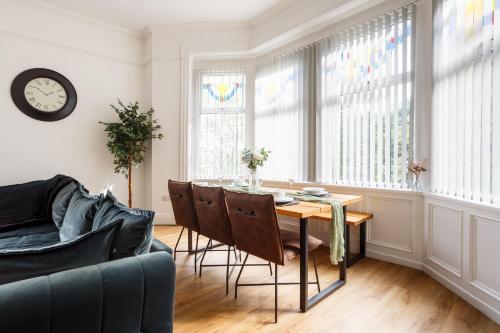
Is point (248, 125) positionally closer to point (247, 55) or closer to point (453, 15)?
point (247, 55)

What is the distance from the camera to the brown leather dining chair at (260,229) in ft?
6.01

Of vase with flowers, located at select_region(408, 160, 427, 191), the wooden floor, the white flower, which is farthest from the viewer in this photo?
the white flower

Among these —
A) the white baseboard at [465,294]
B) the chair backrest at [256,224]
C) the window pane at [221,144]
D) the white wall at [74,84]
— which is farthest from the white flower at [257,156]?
the white wall at [74,84]

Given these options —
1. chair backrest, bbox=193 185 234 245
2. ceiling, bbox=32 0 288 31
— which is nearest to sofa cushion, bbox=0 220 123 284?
chair backrest, bbox=193 185 234 245

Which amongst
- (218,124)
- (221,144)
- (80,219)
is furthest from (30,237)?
(218,124)

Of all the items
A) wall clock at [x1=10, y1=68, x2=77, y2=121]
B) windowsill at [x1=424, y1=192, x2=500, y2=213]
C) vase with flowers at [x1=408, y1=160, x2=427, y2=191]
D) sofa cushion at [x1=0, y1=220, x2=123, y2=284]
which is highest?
wall clock at [x1=10, y1=68, x2=77, y2=121]

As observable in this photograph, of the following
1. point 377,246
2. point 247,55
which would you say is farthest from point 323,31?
point 377,246

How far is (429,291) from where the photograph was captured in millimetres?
2268

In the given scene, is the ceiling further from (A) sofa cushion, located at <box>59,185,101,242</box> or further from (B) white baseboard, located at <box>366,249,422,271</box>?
(B) white baseboard, located at <box>366,249,422,271</box>

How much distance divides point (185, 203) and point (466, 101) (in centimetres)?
264

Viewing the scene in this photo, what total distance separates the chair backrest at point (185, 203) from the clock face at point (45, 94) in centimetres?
242

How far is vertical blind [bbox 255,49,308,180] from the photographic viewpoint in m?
3.81

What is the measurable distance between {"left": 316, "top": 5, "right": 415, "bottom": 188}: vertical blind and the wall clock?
3.59m

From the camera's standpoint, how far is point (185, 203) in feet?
8.84
